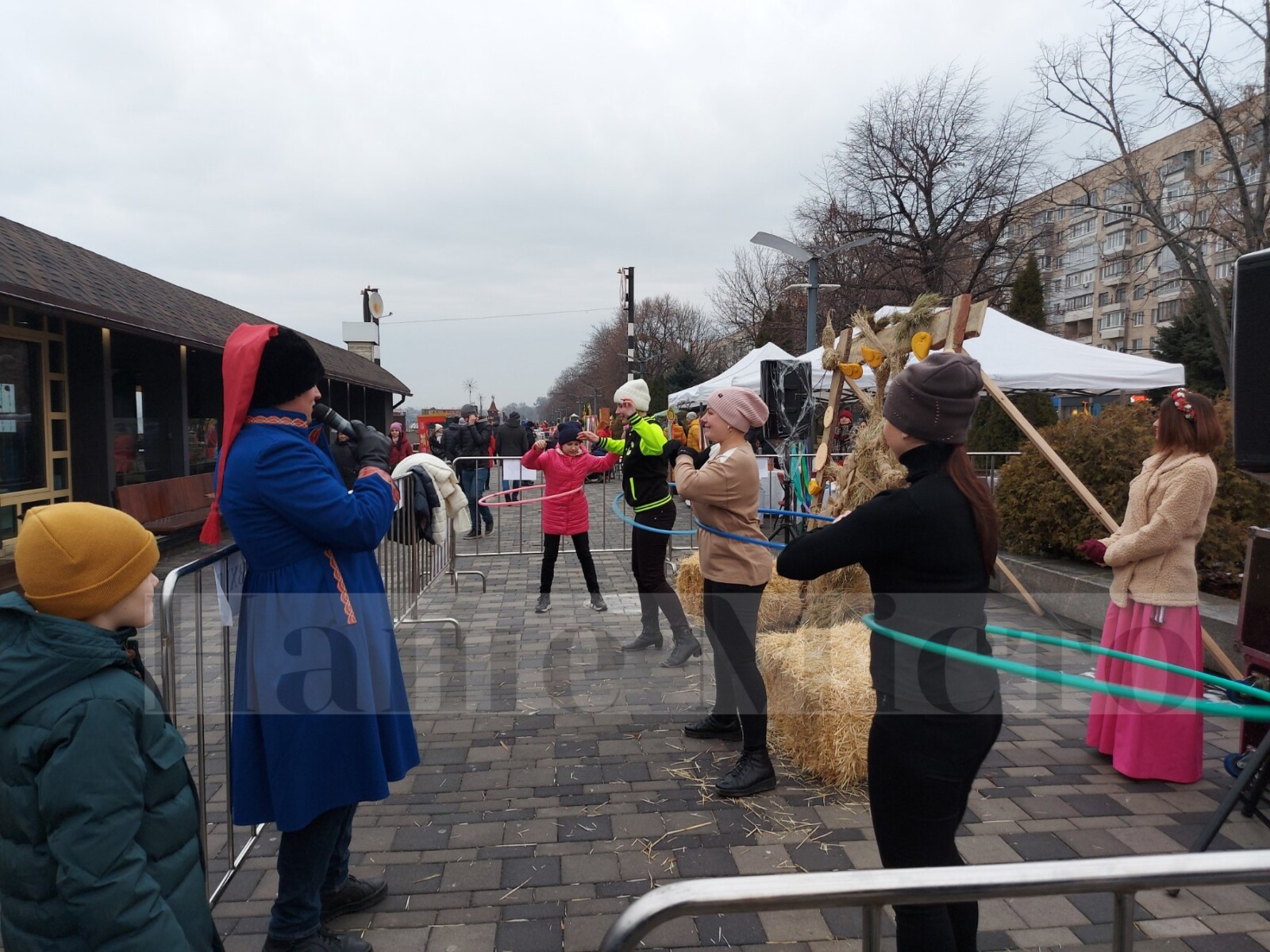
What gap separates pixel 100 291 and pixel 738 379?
961cm

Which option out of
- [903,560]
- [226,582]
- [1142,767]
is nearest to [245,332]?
[226,582]

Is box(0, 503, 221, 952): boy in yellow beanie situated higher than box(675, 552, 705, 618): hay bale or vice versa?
box(0, 503, 221, 952): boy in yellow beanie

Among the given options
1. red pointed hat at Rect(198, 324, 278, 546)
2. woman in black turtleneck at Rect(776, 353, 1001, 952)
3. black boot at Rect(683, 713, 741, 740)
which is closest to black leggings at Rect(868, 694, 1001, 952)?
woman in black turtleneck at Rect(776, 353, 1001, 952)

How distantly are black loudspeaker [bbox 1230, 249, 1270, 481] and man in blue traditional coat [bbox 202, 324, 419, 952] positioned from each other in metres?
3.18

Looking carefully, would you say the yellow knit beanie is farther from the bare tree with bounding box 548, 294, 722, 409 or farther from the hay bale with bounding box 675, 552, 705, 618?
the bare tree with bounding box 548, 294, 722, 409

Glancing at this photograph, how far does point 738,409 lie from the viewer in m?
4.55

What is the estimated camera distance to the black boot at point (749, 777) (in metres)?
4.14

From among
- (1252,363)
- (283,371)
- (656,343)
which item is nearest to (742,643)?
(1252,363)

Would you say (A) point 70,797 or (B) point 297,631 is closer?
(A) point 70,797

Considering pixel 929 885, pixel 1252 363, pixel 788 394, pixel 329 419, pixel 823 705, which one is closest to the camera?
pixel 929 885

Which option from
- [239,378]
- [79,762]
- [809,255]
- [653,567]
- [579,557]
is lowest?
[579,557]

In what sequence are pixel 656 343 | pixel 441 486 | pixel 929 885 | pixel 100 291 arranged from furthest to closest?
pixel 656 343 < pixel 100 291 < pixel 441 486 < pixel 929 885

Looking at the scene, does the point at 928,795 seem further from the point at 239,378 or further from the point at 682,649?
the point at 682,649

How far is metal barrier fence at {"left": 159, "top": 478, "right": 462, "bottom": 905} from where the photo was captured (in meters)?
3.05
